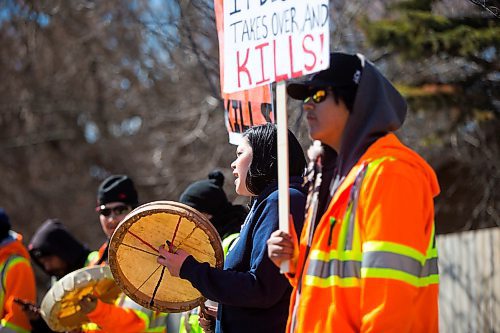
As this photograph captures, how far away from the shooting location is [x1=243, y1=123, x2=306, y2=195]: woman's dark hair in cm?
444

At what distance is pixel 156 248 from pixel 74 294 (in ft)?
5.66

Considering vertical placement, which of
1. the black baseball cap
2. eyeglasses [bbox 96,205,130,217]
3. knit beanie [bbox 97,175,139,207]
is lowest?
eyeglasses [bbox 96,205,130,217]

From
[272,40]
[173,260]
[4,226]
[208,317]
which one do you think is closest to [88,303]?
[208,317]

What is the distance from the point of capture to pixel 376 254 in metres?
3.13

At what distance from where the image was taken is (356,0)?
10.6 m

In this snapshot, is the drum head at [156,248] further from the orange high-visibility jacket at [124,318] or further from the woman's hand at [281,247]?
the orange high-visibility jacket at [124,318]

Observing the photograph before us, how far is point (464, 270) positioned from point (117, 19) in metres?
8.28

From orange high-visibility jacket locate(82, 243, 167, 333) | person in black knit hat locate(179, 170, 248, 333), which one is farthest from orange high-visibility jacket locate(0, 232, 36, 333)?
person in black knit hat locate(179, 170, 248, 333)

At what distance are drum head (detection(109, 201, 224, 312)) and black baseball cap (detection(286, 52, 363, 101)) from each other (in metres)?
1.31

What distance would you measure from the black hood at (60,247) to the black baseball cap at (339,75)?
464 cm

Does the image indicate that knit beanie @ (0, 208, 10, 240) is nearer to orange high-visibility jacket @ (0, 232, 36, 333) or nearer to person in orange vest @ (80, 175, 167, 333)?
orange high-visibility jacket @ (0, 232, 36, 333)

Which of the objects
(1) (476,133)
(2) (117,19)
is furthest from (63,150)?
(1) (476,133)

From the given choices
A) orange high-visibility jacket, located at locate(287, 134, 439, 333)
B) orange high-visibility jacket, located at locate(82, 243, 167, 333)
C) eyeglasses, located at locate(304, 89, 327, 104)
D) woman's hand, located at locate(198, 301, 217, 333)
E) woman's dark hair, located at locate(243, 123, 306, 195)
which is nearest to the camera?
orange high-visibility jacket, located at locate(287, 134, 439, 333)

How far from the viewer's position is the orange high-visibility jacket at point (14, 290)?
7430mm
